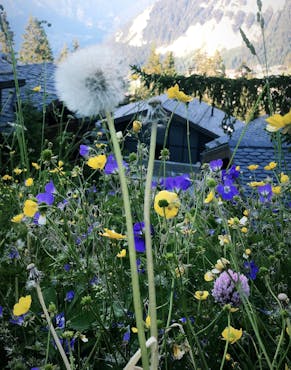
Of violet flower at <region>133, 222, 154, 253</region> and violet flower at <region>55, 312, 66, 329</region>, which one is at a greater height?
violet flower at <region>133, 222, 154, 253</region>

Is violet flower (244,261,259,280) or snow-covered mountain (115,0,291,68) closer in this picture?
violet flower (244,261,259,280)

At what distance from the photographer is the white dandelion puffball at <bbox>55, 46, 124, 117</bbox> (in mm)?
452

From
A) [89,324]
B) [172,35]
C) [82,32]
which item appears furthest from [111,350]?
[82,32]

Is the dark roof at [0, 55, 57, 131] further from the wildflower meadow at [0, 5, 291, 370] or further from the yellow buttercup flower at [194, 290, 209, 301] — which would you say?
the yellow buttercup flower at [194, 290, 209, 301]

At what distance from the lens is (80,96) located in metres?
0.47

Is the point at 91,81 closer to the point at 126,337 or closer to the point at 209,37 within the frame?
the point at 126,337

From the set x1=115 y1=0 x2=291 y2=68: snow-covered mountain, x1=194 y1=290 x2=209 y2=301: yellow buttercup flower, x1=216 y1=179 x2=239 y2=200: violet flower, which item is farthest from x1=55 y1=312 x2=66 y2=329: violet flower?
x1=115 y1=0 x2=291 y2=68: snow-covered mountain

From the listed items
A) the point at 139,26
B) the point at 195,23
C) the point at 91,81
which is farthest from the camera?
the point at 195,23

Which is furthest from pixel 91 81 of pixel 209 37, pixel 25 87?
pixel 209 37

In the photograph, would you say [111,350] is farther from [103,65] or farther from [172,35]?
[172,35]

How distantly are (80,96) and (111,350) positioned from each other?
0.41m

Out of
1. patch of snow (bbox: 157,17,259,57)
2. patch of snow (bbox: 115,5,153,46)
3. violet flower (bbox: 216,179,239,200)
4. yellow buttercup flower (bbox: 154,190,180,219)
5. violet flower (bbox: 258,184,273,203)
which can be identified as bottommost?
patch of snow (bbox: 157,17,259,57)

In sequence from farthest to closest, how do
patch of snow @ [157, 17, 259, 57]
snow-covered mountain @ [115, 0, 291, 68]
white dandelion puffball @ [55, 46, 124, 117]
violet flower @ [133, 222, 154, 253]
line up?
1. patch of snow @ [157, 17, 259, 57]
2. snow-covered mountain @ [115, 0, 291, 68]
3. violet flower @ [133, 222, 154, 253]
4. white dandelion puffball @ [55, 46, 124, 117]

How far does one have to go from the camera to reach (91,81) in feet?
1.54
